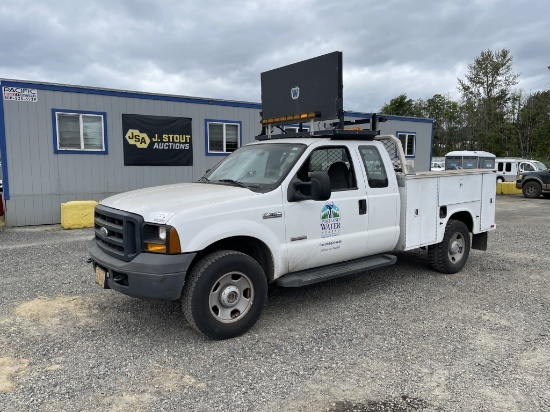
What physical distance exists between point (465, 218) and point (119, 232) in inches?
199

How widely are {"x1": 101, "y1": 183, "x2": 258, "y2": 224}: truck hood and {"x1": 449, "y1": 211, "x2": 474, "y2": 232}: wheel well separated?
146 inches

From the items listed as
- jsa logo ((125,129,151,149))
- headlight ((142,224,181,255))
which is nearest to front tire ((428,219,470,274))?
headlight ((142,224,181,255))

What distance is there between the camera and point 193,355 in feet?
12.2

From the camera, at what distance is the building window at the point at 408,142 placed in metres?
18.0

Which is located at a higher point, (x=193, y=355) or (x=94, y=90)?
(x=94, y=90)

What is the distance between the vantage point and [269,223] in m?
4.18

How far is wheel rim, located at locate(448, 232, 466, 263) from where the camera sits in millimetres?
6234

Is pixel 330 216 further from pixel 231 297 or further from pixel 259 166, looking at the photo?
pixel 231 297

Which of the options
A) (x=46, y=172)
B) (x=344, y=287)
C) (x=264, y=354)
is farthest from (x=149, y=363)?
(x=46, y=172)

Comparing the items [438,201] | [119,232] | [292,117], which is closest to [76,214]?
[292,117]

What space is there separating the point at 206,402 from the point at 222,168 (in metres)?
2.89

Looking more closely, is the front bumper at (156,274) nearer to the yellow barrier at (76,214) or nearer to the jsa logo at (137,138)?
the yellow barrier at (76,214)

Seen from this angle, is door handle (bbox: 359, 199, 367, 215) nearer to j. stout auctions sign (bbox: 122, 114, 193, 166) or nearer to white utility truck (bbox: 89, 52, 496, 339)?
white utility truck (bbox: 89, 52, 496, 339)

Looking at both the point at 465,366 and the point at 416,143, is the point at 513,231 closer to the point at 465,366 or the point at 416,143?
the point at 465,366
